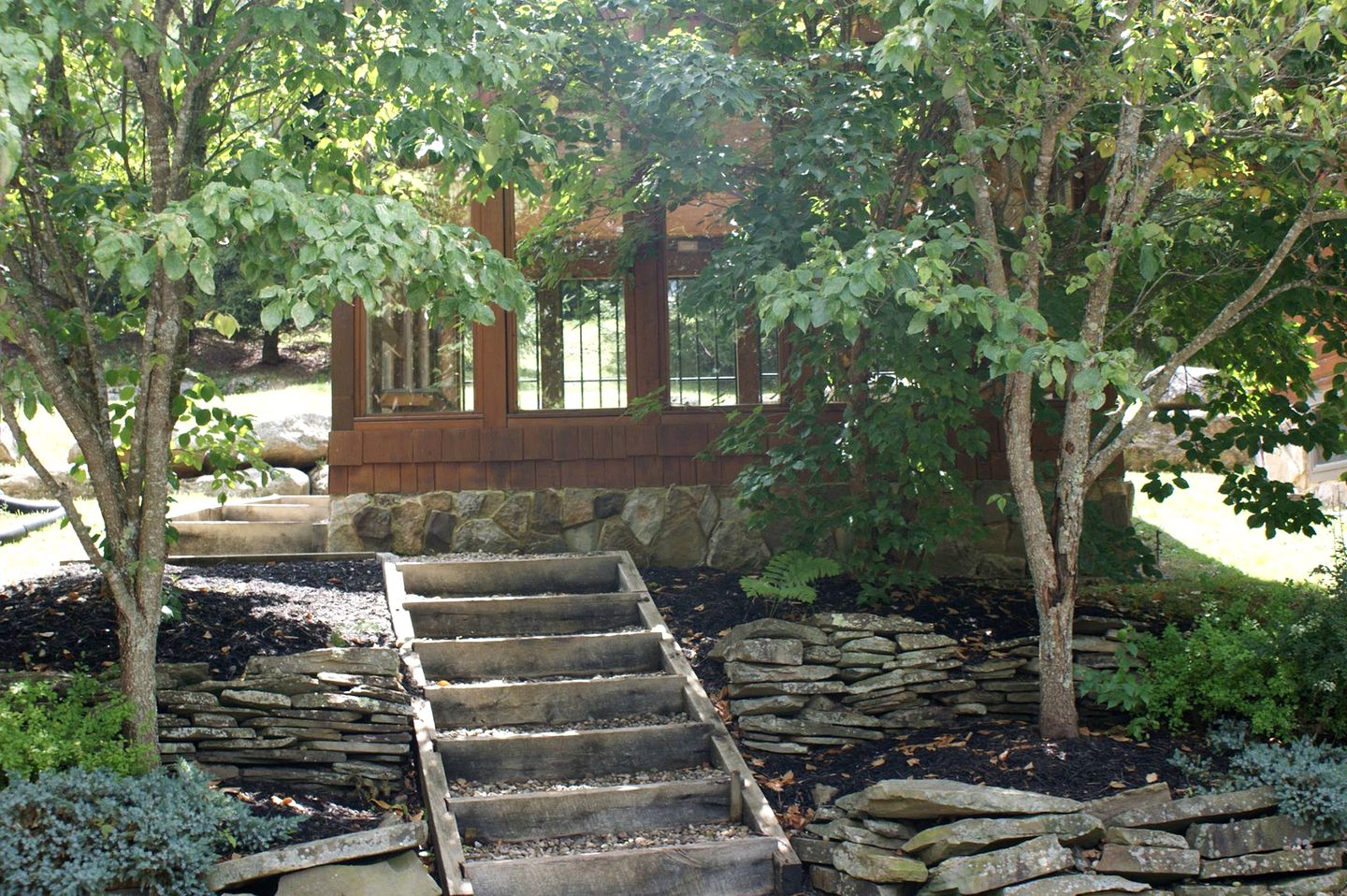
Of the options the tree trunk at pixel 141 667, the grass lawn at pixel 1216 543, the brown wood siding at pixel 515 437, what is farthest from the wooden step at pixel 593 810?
the grass lawn at pixel 1216 543

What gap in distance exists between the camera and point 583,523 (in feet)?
22.7

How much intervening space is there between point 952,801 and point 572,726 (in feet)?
5.58

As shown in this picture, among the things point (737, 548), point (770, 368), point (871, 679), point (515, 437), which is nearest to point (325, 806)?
point (871, 679)

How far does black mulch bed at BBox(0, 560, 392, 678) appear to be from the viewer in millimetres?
4621

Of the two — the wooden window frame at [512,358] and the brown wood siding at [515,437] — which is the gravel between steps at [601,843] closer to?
the brown wood siding at [515,437]

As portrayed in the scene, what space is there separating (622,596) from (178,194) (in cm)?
285

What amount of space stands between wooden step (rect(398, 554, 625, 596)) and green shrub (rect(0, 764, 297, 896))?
241 cm

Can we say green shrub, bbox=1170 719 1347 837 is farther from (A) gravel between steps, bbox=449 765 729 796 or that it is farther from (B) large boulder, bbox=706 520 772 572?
(B) large boulder, bbox=706 520 772 572

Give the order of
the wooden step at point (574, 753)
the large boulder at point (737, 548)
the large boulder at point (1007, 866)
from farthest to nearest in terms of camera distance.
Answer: the large boulder at point (737, 548) < the wooden step at point (574, 753) < the large boulder at point (1007, 866)

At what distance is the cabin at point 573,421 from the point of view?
269 inches

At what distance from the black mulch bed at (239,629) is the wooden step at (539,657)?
12.8 inches

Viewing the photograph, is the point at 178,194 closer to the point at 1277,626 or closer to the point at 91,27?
the point at 91,27

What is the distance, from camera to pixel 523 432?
6871 millimetres

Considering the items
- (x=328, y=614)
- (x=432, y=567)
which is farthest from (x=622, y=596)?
(x=328, y=614)
